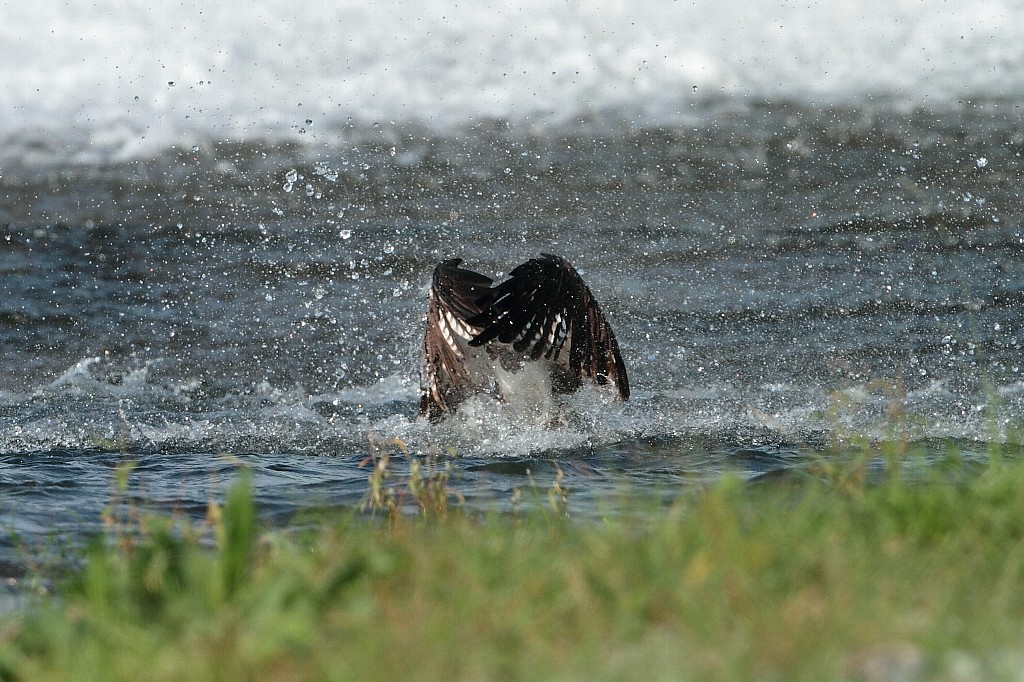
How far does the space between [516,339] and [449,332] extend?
0.60 meters

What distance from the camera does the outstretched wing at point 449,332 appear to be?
7930 millimetres

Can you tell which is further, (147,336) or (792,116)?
(792,116)

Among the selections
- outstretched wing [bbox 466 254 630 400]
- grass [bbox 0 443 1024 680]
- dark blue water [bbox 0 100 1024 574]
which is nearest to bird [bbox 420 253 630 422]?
outstretched wing [bbox 466 254 630 400]

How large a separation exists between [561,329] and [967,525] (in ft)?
14.7

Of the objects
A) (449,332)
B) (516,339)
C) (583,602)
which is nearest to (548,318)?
(516,339)

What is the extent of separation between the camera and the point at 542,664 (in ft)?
8.43

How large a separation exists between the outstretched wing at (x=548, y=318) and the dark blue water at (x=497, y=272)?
541 millimetres

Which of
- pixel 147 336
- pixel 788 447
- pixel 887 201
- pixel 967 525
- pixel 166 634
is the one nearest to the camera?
pixel 166 634

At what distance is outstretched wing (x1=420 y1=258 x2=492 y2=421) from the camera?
793 centimetres

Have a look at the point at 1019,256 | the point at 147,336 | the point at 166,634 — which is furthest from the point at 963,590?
the point at 1019,256

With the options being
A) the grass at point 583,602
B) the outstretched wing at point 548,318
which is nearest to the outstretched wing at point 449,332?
the outstretched wing at point 548,318

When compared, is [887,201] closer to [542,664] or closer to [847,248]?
[847,248]

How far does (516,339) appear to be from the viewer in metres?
7.65

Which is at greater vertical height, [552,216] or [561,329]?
[552,216]
